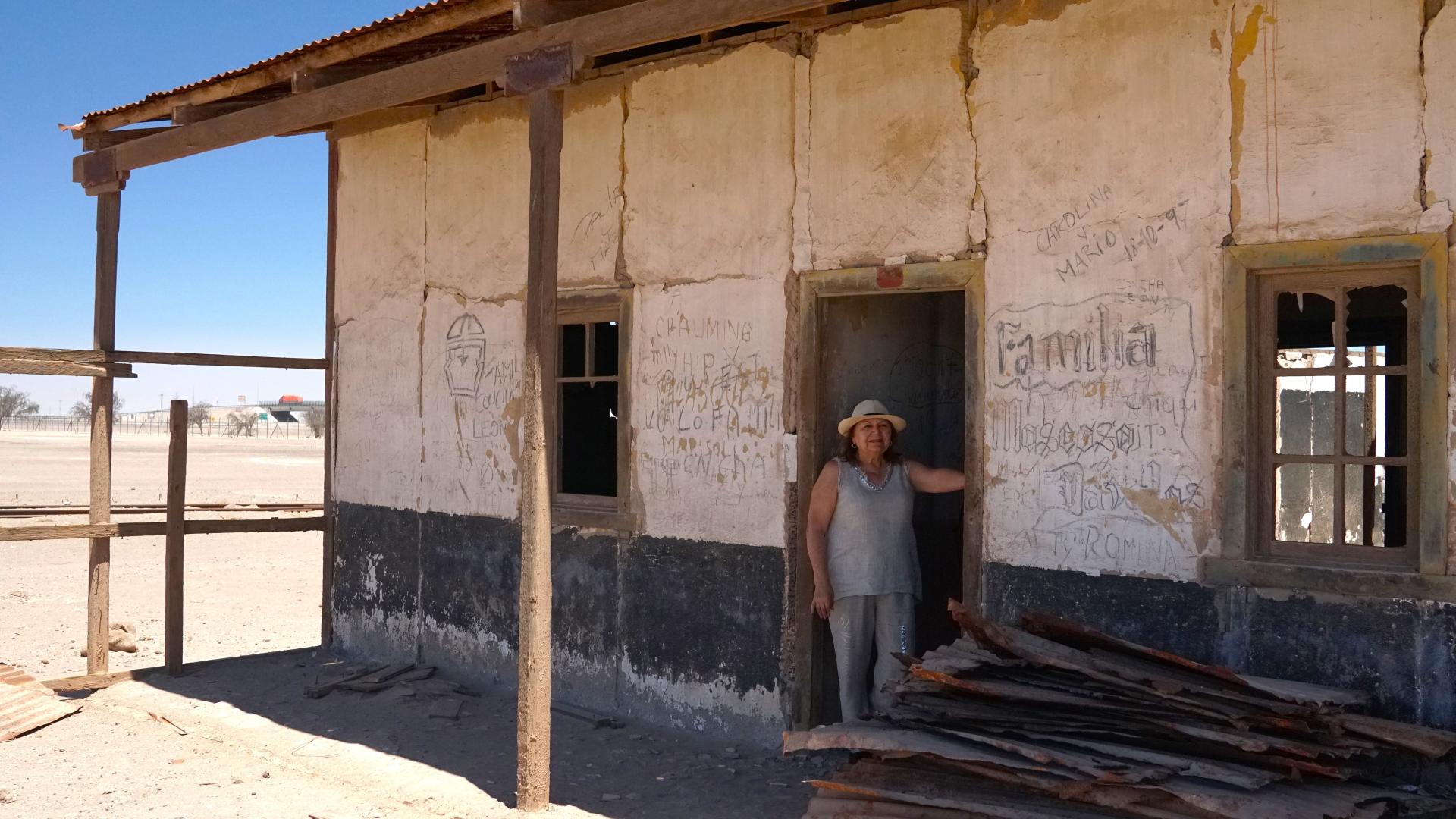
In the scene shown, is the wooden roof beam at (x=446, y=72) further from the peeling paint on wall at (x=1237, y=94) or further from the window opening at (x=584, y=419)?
the window opening at (x=584, y=419)

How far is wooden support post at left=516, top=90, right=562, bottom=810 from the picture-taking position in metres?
5.88

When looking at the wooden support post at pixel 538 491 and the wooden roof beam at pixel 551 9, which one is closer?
the wooden support post at pixel 538 491

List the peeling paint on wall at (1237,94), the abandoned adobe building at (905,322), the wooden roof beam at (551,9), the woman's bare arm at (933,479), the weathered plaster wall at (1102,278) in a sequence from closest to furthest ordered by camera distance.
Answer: the abandoned adobe building at (905,322), the peeling paint on wall at (1237,94), the weathered plaster wall at (1102,278), the wooden roof beam at (551,9), the woman's bare arm at (933,479)

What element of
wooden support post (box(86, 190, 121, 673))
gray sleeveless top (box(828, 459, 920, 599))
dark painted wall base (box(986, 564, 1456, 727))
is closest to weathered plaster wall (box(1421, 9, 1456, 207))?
dark painted wall base (box(986, 564, 1456, 727))

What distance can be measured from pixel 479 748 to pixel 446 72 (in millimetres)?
3677

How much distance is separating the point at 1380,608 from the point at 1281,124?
6.41 feet

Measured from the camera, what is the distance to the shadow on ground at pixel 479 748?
610cm

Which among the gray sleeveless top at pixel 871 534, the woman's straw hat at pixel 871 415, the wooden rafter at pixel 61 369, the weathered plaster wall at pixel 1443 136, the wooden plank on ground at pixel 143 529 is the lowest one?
the wooden plank on ground at pixel 143 529

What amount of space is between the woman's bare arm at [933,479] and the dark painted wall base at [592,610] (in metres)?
0.87

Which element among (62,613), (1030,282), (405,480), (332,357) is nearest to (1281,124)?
(1030,282)

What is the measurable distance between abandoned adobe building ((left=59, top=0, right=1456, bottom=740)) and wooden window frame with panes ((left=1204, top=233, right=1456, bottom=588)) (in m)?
0.01

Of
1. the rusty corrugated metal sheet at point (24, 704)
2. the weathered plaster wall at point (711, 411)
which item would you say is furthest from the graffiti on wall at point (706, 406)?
the rusty corrugated metal sheet at point (24, 704)

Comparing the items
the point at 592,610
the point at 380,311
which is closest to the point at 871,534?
the point at 592,610

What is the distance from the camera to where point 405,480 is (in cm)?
919
